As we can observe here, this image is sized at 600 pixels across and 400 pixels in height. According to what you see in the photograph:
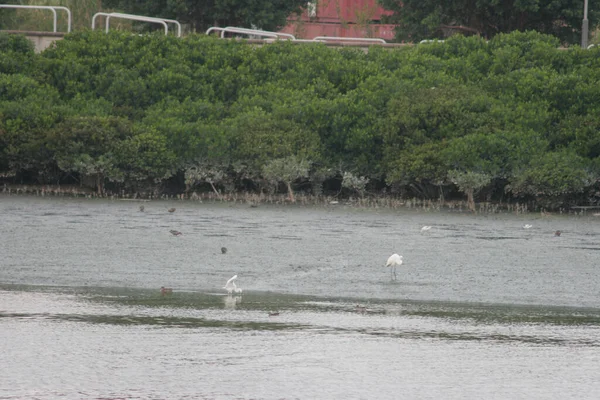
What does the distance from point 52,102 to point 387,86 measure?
23.9 ft

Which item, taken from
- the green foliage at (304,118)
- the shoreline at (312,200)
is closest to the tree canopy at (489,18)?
the green foliage at (304,118)

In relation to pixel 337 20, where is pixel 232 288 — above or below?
below

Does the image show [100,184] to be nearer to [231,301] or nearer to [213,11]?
[231,301]

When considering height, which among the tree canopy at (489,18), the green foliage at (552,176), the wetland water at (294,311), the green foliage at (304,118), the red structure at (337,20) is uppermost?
the red structure at (337,20)

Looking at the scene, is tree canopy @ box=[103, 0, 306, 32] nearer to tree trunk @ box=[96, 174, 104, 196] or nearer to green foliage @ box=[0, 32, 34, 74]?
green foliage @ box=[0, 32, 34, 74]

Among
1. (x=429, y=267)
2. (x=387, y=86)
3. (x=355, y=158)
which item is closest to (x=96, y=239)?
(x=429, y=267)

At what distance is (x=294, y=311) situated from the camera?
924 centimetres

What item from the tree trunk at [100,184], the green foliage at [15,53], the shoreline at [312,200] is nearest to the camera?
the shoreline at [312,200]

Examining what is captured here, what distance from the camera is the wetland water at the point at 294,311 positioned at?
22.2 feet

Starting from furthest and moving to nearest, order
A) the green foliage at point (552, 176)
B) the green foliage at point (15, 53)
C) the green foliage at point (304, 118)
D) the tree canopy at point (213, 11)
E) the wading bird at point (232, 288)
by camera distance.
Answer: the tree canopy at point (213, 11)
the green foliage at point (15, 53)
the green foliage at point (304, 118)
the green foliage at point (552, 176)
the wading bird at point (232, 288)

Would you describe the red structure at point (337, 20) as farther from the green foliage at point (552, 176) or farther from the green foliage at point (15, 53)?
the green foliage at point (552, 176)

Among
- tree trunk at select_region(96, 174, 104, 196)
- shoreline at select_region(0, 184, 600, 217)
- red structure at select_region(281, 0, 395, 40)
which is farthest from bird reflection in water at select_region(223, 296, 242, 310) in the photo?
red structure at select_region(281, 0, 395, 40)

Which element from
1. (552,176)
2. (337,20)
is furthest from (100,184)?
(337,20)

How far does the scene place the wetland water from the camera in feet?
22.2
